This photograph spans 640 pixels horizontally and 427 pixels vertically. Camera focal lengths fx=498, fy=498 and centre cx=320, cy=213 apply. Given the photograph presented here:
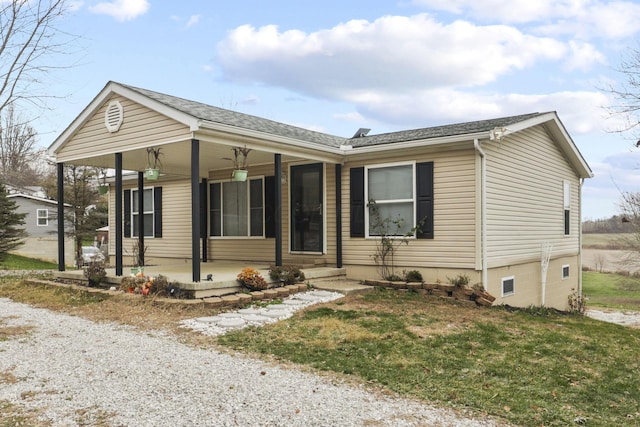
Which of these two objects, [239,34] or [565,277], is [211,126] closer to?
[565,277]

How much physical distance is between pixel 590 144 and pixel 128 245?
13019mm

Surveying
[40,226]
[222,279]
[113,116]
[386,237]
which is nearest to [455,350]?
[222,279]

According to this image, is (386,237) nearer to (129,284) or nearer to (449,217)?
(449,217)

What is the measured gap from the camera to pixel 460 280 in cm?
866

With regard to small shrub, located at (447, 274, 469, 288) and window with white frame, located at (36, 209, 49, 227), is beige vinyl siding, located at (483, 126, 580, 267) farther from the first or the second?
window with white frame, located at (36, 209, 49, 227)

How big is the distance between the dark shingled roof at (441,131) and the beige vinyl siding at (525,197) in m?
0.37

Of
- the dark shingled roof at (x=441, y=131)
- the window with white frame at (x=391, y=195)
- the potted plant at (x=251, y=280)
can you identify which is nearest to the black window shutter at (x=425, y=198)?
the window with white frame at (x=391, y=195)

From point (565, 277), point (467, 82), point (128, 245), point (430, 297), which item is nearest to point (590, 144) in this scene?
point (565, 277)

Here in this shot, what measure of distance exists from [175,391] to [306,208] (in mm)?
6892

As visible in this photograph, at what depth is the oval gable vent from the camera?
900 cm

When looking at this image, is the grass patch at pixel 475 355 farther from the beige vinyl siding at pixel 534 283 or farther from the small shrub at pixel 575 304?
the small shrub at pixel 575 304

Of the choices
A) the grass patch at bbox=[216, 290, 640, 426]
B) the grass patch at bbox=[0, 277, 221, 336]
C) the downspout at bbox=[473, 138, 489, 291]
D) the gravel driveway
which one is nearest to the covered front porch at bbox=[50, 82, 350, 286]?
the grass patch at bbox=[0, 277, 221, 336]

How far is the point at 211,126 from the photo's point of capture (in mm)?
7648

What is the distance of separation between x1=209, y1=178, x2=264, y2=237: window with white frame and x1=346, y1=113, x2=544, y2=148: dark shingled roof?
2.50m
